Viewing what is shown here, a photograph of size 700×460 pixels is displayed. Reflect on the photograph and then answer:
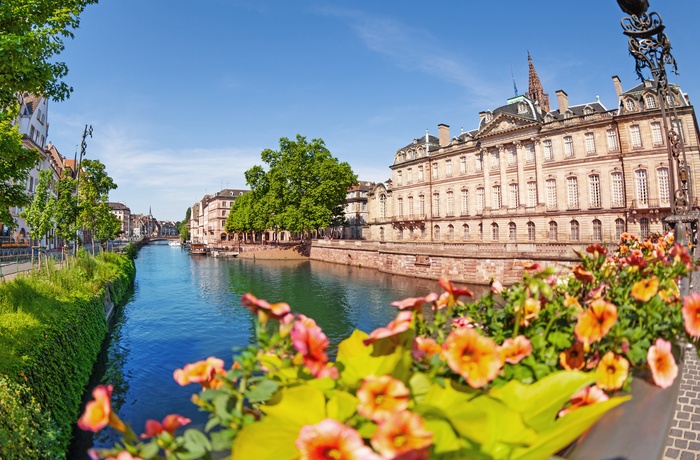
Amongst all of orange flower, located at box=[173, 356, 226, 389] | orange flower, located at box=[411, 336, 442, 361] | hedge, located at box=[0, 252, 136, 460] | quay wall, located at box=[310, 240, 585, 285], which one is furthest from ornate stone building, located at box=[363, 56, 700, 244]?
orange flower, located at box=[173, 356, 226, 389]

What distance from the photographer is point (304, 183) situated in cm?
5641

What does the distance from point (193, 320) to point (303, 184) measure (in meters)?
37.3

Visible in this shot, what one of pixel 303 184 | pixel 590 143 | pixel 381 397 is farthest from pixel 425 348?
pixel 303 184

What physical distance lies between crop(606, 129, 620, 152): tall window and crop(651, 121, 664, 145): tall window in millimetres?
2628

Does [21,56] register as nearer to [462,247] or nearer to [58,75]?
[58,75]

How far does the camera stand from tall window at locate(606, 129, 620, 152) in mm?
36188

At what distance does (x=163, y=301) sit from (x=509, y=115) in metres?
39.4

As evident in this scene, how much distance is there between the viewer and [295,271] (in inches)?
1767

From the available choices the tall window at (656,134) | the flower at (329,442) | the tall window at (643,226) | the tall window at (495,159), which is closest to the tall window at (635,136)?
the tall window at (656,134)

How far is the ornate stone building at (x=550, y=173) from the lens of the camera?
34375mm

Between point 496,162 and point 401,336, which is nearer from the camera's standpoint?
point 401,336

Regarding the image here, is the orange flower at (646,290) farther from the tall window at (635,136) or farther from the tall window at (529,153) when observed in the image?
the tall window at (529,153)

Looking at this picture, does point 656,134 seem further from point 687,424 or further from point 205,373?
point 205,373

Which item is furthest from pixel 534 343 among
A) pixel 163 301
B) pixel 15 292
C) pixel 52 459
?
pixel 163 301
